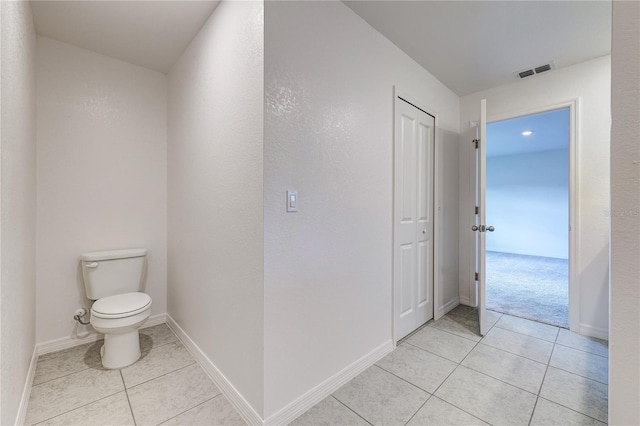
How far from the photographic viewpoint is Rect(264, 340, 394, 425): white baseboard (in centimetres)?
138

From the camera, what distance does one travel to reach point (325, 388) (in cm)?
159

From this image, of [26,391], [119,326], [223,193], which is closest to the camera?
[26,391]

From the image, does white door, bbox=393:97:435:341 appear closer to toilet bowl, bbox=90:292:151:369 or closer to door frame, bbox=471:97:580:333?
door frame, bbox=471:97:580:333

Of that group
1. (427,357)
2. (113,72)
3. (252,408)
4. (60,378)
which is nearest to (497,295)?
(427,357)

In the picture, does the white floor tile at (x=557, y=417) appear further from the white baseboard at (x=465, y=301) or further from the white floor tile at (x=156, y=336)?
the white floor tile at (x=156, y=336)

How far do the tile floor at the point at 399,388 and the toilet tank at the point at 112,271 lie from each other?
47 cm

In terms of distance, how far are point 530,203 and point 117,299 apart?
8090 millimetres

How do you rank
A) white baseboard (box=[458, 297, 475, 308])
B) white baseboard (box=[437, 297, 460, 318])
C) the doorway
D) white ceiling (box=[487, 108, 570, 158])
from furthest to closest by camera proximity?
white ceiling (box=[487, 108, 570, 158]) → the doorway → white baseboard (box=[458, 297, 475, 308]) → white baseboard (box=[437, 297, 460, 318])

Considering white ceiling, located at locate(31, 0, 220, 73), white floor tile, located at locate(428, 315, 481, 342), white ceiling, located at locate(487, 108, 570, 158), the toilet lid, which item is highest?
white ceiling, located at locate(487, 108, 570, 158)

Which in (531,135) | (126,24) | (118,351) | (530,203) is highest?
(531,135)

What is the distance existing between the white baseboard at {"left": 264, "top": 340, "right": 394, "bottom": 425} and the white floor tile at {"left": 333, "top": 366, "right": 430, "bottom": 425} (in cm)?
4

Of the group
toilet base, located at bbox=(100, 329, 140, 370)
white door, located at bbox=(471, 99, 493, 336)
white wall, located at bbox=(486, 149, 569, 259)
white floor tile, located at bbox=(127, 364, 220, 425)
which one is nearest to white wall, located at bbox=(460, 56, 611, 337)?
white door, located at bbox=(471, 99, 493, 336)

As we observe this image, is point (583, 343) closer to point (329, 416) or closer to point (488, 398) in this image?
point (488, 398)

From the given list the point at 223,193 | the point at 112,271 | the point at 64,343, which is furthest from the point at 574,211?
the point at 64,343
